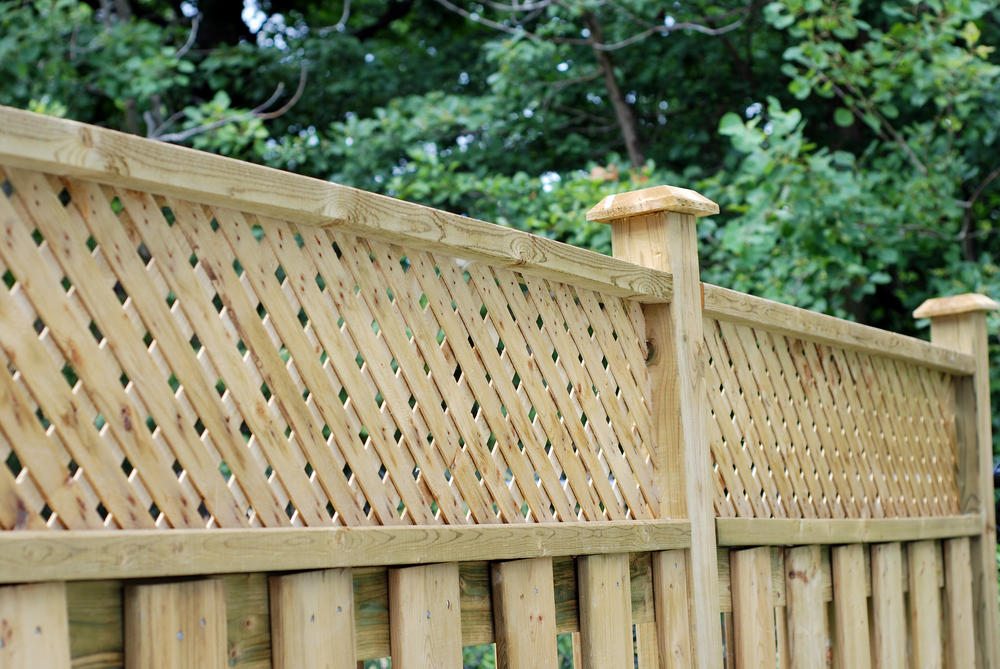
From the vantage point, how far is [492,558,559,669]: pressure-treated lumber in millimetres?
2215

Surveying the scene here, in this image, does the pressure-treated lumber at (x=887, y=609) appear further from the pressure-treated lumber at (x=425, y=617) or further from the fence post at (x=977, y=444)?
the pressure-treated lumber at (x=425, y=617)

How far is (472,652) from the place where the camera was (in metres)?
4.99

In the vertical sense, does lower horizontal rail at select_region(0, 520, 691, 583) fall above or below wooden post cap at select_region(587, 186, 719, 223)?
below

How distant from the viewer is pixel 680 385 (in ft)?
9.15

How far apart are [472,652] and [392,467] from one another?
10.8 ft

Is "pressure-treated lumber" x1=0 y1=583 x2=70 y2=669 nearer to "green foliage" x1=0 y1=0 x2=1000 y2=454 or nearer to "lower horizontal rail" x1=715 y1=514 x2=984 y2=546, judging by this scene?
"lower horizontal rail" x1=715 y1=514 x2=984 y2=546

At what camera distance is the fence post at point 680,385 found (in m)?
2.76

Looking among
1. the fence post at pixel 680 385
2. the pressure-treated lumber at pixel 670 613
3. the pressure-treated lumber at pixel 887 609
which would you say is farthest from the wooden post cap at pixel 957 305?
the pressure-treated lumber at pixel 670 613

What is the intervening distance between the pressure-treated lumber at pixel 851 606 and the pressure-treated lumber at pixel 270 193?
159 centimetres

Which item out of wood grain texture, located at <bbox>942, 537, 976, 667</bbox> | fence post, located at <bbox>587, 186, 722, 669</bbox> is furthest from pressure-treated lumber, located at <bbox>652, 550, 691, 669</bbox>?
wood grain texture, located at <bbox>942, 537, 976, 667</bbox>

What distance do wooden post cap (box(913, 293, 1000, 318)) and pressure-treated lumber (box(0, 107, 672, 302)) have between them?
2.63 meters

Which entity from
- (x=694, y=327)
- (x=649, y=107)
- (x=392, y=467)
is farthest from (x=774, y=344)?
(x=649, y=107)

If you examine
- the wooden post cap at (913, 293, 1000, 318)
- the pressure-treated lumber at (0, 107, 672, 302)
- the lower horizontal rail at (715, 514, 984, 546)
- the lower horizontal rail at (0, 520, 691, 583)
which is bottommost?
the lower horizontal rail at (715, 514, 984, 546)

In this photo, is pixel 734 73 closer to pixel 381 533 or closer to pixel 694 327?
pixel 694 327
